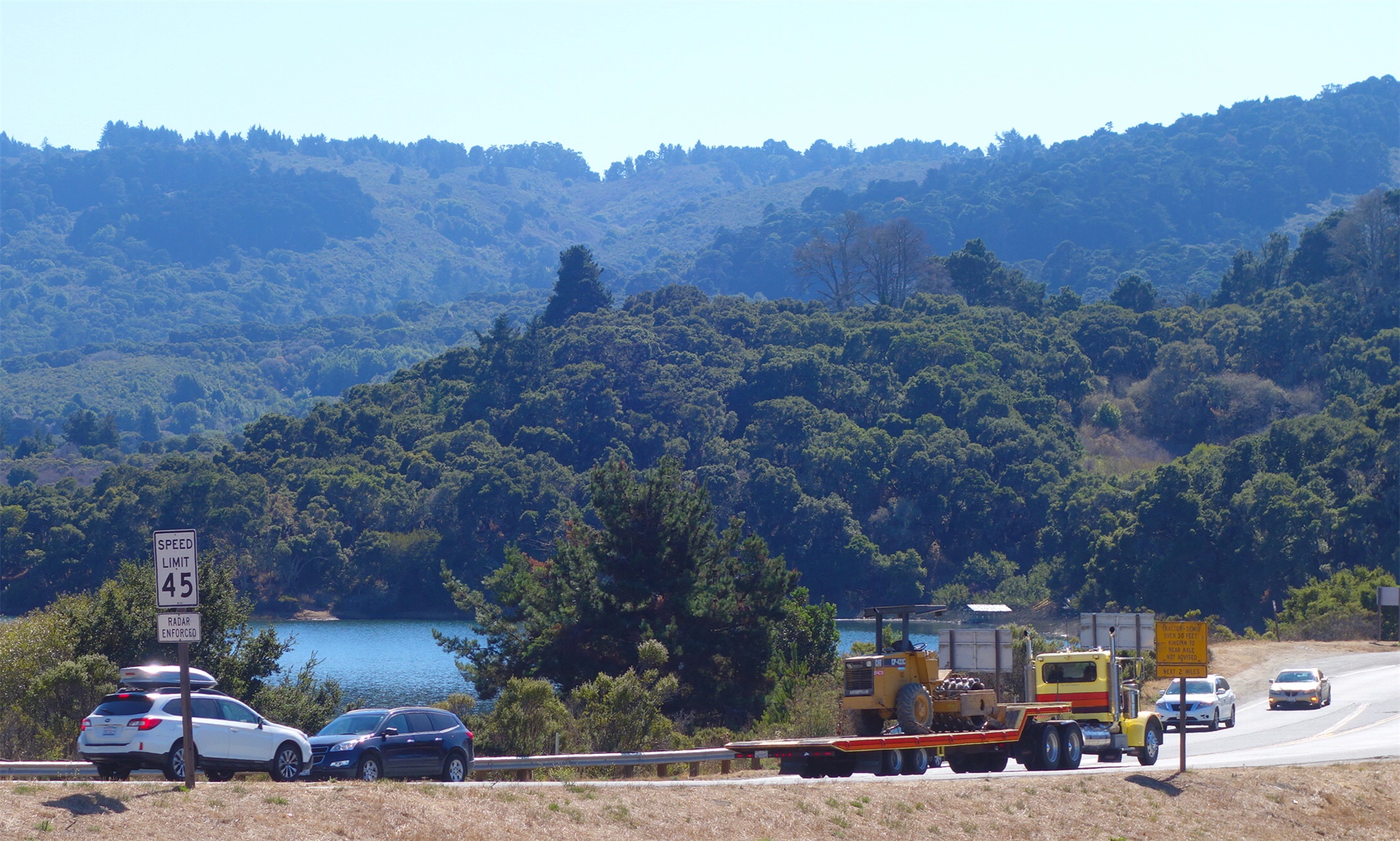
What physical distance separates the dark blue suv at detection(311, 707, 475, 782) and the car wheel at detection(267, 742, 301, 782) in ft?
2.06

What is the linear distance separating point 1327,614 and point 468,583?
212 feet

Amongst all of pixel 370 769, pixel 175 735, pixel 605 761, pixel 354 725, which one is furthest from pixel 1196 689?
pixel 175 735

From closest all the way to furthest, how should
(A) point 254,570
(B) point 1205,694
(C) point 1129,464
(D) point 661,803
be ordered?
(D) point 661,803, (B) point 1205,694, (A) point 254,570, (C) point 1129,464

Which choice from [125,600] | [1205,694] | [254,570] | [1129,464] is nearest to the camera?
[125,600]

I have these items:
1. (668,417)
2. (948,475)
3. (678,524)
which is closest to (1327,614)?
(678,524)

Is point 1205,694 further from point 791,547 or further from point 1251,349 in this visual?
point 1251,349

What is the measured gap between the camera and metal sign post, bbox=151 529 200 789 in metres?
18.7

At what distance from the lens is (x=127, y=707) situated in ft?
66.9

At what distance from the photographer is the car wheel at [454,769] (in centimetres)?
2375

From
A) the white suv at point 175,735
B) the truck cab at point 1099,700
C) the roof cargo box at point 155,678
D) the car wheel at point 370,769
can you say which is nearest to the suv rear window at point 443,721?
the car wheel at point 370,769

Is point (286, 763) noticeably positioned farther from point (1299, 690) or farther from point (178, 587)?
point (1299, 690)

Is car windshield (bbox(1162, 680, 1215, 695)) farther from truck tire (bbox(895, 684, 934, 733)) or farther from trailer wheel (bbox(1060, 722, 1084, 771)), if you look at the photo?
truck tire (bbox(895, 684, 934, 733))

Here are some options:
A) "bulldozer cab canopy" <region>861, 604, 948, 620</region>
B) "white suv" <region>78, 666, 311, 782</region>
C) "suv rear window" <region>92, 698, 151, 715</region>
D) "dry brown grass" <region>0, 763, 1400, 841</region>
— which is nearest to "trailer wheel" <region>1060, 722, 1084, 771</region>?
"dry brown grass" <region>0, 763, 1400, 841</region>

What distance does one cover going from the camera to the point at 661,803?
858 inches
